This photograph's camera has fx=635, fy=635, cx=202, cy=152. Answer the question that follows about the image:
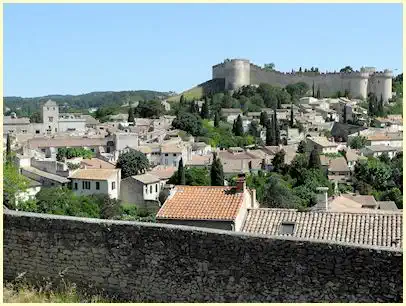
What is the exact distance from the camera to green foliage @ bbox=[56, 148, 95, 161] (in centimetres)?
5766

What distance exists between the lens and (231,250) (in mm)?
6379

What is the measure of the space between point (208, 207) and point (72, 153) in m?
47.7

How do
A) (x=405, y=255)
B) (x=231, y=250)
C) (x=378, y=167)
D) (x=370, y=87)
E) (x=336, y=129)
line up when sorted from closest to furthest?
(x=405, y=255)
(x=231, y=250)
(x=378, y=167)
(x=336, y=129)
(x=370, y=87)

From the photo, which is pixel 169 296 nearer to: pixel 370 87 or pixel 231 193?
pixel 231 193

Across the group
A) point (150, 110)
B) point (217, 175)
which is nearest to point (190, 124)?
point (150, 110)

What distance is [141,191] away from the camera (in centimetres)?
Answer: 4325

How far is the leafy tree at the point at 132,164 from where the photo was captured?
49.6m

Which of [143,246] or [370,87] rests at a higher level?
[370,87]

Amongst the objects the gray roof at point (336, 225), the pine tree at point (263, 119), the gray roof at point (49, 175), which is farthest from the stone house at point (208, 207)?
the pine tree at point (263, 119)

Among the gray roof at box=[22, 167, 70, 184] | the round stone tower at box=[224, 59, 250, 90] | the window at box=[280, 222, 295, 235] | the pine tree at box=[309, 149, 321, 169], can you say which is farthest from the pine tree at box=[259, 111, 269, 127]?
the window at box=[280, 222, 295, 235]

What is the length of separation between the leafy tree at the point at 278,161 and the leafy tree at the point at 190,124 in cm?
1701

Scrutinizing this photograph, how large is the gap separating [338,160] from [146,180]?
65.9ft

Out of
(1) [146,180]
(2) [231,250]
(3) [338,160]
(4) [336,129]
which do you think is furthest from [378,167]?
(2) [231,250]

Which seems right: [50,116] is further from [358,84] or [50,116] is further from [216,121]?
[358,84]
